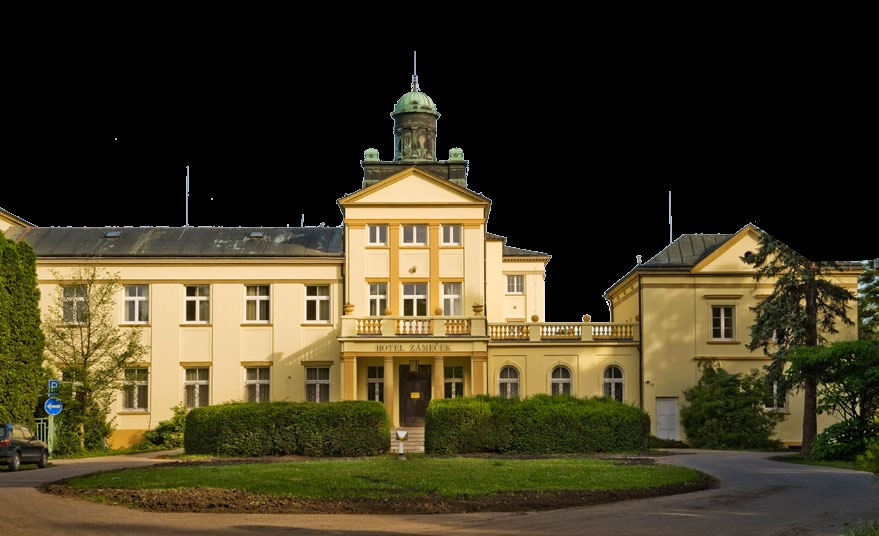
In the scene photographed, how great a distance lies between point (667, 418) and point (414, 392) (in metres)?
10.4

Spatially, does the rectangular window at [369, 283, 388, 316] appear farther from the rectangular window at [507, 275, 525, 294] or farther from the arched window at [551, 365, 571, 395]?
the rectangular window at [507, 275, 525, 294]

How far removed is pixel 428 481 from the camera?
2200 centimetres

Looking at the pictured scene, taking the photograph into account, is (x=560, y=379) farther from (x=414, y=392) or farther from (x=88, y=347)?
(x=88, y=347)

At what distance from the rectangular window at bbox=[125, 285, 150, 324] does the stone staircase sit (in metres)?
11.8

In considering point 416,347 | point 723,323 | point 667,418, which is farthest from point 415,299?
point 723,323

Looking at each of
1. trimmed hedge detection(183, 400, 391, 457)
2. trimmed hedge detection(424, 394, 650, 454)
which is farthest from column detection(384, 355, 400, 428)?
trimmed hedge detection(183, 400, 391, 457)

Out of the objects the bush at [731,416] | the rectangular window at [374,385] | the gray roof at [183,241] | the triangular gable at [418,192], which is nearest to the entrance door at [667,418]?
the bush at [731,416]

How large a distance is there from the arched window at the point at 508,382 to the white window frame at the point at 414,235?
A: 20.8 feet

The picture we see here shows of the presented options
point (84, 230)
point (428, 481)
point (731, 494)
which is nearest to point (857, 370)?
point (731, 494)

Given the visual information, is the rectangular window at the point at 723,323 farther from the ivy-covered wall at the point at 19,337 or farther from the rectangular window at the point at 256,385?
the ivy-covered wall at the point at 19,337

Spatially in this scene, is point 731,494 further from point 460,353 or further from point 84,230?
point 84,230

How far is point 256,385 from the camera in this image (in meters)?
46.8

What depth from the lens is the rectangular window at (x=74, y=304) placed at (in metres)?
44.9

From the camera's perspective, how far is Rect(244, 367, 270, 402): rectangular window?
4681 cm
